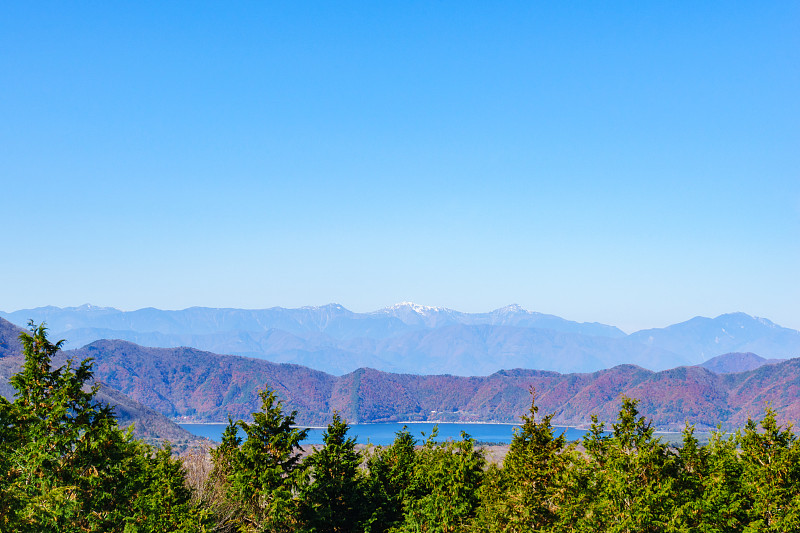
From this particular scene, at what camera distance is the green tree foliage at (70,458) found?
24.5 metres

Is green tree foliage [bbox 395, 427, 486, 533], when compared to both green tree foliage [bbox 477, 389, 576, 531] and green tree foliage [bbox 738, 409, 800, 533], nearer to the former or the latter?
green tree foliage [bbox 477, 389, 576, 531]

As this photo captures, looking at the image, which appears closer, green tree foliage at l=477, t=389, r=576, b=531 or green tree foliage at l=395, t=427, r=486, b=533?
green tree foliage at l=477, t=389, r=576, b=531

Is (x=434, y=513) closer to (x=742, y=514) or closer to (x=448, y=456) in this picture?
(x=448, y=456)

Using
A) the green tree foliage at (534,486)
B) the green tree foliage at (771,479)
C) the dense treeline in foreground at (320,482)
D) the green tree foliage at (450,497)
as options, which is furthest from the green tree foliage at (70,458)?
the green tree foliage at (771,479)

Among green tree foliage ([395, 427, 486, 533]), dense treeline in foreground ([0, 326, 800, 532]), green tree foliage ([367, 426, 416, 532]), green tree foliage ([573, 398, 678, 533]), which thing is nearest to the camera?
dense treeline in foreground ([0, 326, 800, 532])

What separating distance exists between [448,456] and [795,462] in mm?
17451

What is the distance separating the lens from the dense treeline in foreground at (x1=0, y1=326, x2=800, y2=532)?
25609mm

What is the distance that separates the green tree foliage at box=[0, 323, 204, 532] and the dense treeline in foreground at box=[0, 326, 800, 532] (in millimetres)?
53

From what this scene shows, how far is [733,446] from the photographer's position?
36500 millimetres

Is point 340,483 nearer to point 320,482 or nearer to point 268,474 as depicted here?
point 320,482

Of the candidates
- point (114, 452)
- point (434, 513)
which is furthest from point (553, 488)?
point (114, 452)

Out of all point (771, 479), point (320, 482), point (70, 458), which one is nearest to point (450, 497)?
point (320, 482)

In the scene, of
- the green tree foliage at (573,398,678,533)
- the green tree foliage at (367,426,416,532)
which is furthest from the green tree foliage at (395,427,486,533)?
the green tree foliage at (573,398,678,533)

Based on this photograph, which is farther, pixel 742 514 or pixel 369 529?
pixel 369 529
